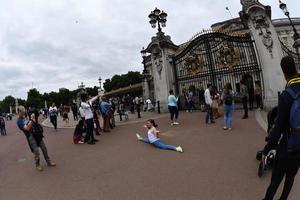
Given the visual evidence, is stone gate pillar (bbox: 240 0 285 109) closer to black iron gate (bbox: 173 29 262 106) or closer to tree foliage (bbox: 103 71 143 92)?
black iron gate (bbox: 173 29 262 106)

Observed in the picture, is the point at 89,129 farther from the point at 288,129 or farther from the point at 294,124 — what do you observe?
the point at 294,124

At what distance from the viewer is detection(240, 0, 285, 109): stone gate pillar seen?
1529cm

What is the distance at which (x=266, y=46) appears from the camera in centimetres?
1562

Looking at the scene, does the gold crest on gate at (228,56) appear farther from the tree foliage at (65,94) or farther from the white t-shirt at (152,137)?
the tree foliage at (65,94)

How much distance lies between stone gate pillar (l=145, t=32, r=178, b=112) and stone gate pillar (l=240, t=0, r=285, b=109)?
5.29 meters

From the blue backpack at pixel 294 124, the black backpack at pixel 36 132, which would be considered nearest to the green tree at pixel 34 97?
the black backpack at pixel 36 132

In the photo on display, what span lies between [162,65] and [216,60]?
129 inches

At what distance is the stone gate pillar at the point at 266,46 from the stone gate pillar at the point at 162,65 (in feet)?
17.4

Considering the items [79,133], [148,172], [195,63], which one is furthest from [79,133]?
[195,63]

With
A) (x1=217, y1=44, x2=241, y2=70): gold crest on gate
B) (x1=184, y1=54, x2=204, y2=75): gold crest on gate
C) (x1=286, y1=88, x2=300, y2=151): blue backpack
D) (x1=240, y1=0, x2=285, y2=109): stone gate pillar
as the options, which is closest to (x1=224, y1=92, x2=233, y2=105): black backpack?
(x1=240, y1=0, x2=285, y2=109): stone gate pillar

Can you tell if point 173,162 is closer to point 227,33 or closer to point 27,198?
point 27,198

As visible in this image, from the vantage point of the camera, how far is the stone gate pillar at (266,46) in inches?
602

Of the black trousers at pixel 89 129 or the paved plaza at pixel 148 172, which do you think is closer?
the paved plaza at pixel 148 172

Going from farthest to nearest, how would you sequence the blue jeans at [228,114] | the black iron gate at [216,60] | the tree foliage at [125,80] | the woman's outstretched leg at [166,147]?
the tree foliage at [125,80] → the black iron gate at [216,60] → the blue jeans at [228,114] → the woman's outstretched leg at [166,147]
